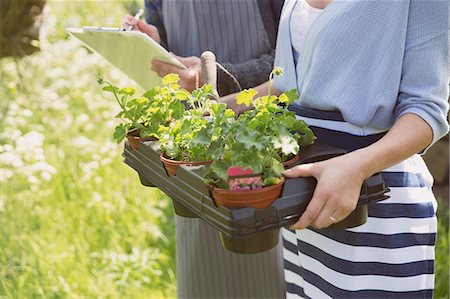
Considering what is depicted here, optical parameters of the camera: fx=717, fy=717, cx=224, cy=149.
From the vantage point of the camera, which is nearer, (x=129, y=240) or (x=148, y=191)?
(x=129, y=240)

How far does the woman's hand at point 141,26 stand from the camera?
191 cm

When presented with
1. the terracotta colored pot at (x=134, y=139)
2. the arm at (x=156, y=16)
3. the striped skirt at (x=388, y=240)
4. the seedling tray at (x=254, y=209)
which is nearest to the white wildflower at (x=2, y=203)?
the arm at (x=156, y=16)

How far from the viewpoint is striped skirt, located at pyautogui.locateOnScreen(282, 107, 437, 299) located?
146 centimetres

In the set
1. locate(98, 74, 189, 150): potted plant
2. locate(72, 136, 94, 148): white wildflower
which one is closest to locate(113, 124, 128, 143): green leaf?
locate(98, 74, 189, 150): potted plant

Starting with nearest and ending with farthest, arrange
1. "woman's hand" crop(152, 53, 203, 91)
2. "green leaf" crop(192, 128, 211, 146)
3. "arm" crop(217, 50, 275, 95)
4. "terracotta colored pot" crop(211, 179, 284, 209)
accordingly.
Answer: "terracotta colored pot" crop(211, 179, 284, 209)
"green leaf" crop(192, 128, 211, 146)
"woman's hand" crop(152, 53, 203, 91)
"arm" crop(217, 50, 275, 95)

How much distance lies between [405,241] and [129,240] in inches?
67.3

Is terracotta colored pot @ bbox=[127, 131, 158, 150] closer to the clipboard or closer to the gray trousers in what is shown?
the clipboard

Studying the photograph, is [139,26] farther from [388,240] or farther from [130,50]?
[388,240]

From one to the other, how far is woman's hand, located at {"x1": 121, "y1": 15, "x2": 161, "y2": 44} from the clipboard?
135 millimetres

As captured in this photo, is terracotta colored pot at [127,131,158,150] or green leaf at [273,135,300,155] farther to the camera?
terracotta colored pot at [127,131,158,150]

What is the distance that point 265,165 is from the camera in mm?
1248

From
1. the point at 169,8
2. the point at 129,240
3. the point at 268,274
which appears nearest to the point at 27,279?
the point at 129,240

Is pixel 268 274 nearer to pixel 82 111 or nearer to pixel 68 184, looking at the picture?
pixel 68 184

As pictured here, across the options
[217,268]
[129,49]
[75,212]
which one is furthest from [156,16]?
[75,212]
